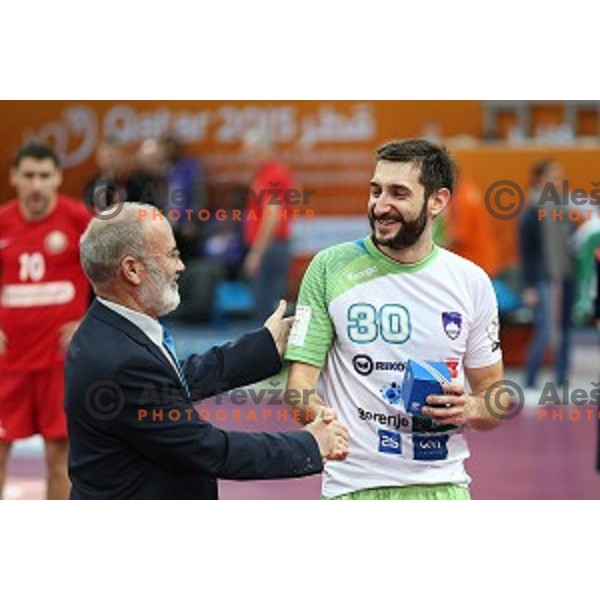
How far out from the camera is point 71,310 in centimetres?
806

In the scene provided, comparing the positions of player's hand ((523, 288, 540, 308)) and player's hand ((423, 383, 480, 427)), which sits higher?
player's hand ((523, 288, 540, 308))

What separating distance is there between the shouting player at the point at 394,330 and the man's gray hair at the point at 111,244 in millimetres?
748

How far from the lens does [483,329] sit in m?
5.32

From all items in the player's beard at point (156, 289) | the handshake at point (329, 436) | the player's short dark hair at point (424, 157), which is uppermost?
the player's short dark hair at point (424, 157)

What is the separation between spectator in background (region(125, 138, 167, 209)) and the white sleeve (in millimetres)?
8068

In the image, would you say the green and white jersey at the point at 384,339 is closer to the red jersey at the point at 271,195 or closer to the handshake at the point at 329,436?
the handshake at the point at 329,436

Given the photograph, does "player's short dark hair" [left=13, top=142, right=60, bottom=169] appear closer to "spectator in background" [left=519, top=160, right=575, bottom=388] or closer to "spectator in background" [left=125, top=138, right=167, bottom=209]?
"spectator in background" [left=125, top=138, right=167, bottom=209]

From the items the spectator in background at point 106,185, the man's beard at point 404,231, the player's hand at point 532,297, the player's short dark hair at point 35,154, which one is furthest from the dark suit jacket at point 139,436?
the player's hand at point 532,297

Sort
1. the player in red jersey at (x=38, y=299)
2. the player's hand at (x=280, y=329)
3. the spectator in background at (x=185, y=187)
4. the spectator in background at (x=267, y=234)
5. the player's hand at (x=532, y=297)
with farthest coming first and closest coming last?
1. the spectator in background at (x=185, y=187)
2. the spectator in background at (x=267, y=234)
3. the player's hand at (x=532, y=297)
4. the player in red jersey at (x=38, y=299)
5. the player's hand at (x=280, y=329)

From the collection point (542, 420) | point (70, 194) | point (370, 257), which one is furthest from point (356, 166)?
point (370, 257)

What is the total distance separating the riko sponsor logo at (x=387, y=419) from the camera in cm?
522

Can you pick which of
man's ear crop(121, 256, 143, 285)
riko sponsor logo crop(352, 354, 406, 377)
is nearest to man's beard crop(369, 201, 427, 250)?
riko sponsor logo crop(352, 354, 406, 377)

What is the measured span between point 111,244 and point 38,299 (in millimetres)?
3353

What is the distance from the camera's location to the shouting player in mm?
5168
